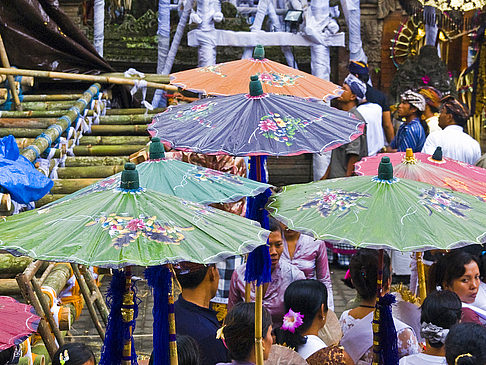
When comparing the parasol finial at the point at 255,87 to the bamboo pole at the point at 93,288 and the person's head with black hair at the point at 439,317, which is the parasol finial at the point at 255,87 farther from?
the bamboo pole at the point at 93,288

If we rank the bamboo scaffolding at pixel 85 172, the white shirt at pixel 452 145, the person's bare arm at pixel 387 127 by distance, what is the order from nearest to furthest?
the white shirt at pixel 452 145 < the bamboo scaffolding at pixel 85 172 < the person's bare arm at pixel 387 127

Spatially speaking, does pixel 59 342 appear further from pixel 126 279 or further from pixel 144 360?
pixel 126 279

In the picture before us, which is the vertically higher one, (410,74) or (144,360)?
(410,74)

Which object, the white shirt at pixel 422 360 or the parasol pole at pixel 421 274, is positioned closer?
the white shirt at pixel 422 360

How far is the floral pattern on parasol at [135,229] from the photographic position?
10.9ft

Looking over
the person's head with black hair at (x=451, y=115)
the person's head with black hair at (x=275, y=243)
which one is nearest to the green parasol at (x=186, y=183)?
the person's head with black hair at (x=275, y=243)

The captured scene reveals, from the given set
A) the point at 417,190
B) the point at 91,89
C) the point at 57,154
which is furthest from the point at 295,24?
the point at 417,190

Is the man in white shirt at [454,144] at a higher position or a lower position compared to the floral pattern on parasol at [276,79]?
lower

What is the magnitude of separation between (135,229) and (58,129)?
551cm

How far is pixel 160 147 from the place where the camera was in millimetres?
4691

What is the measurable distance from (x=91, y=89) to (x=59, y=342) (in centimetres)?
504

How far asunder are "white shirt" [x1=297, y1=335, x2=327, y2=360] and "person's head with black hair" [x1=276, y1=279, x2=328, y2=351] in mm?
26

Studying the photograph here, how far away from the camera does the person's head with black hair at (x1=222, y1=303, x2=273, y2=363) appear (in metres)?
4.20

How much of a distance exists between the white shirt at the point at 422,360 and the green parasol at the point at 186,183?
1189 millimetres
